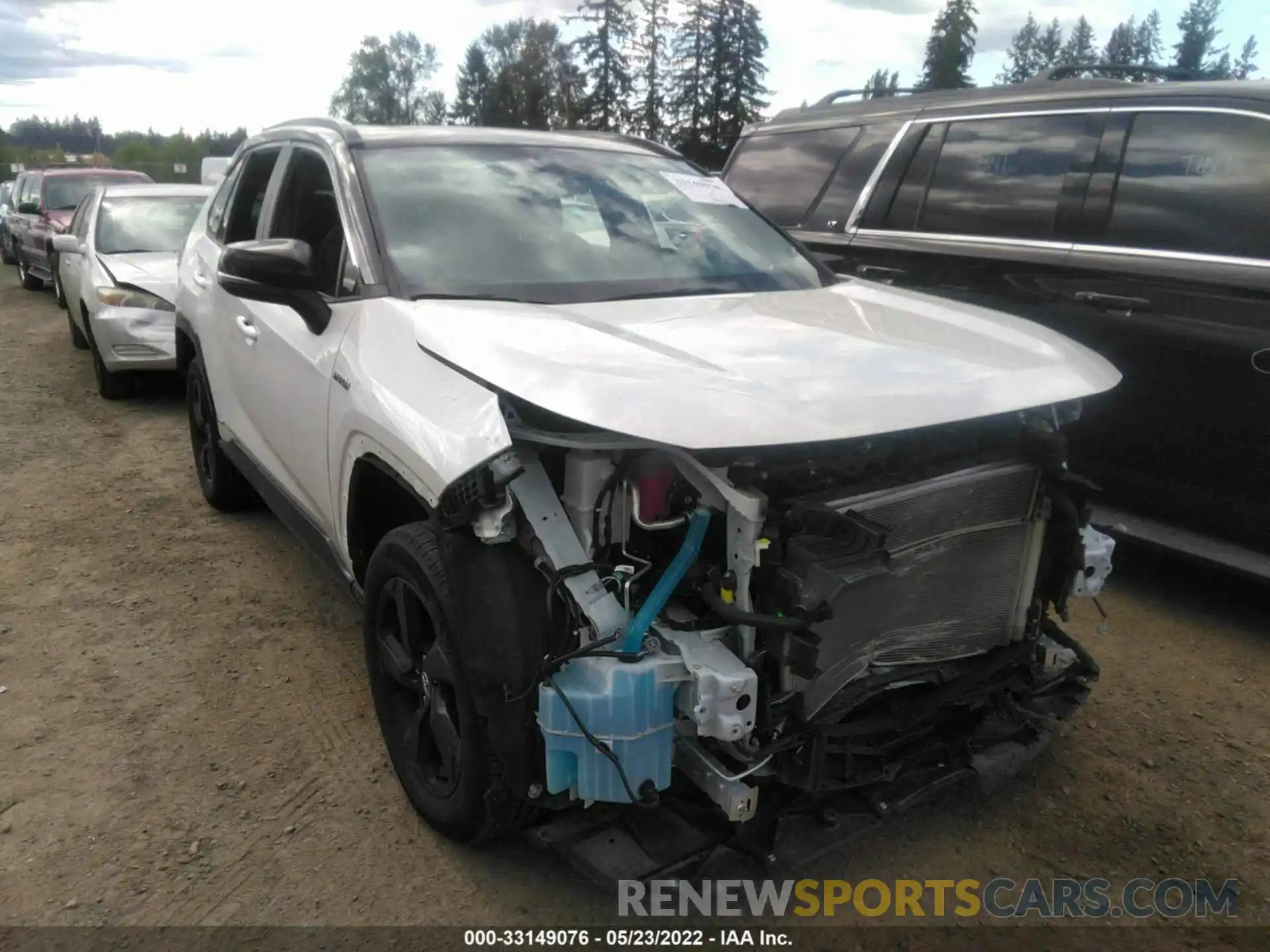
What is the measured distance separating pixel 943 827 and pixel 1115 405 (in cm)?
212

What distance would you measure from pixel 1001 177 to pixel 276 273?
11.0 ft

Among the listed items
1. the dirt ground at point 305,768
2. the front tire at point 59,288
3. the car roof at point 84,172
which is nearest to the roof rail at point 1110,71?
the dirt ground at point 305,768

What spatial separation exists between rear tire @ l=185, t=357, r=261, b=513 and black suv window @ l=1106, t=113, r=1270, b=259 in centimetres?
415

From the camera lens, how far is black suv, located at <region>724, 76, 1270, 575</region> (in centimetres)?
368

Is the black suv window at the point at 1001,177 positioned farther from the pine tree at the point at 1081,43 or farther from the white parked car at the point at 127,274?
the pine tree at the point at 1081,43

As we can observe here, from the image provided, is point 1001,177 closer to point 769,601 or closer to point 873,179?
point 873,179

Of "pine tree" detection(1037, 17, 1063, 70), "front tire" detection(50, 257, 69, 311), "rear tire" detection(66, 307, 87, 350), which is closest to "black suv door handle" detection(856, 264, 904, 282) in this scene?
"rear tire" detection(66, 307, 87, 350)

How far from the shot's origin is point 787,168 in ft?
18.9

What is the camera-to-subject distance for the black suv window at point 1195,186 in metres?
3.65

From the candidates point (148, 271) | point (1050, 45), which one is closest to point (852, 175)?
point (148, 271)

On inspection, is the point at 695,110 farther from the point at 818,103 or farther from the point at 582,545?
the point at 582,545

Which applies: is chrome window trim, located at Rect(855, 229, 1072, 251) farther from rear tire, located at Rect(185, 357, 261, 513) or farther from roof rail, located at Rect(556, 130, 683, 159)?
rear tire, located at Rect(185, 357, 261, 513)

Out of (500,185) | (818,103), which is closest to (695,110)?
(818,103)

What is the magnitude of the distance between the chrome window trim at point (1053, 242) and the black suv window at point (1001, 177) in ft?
0.08
